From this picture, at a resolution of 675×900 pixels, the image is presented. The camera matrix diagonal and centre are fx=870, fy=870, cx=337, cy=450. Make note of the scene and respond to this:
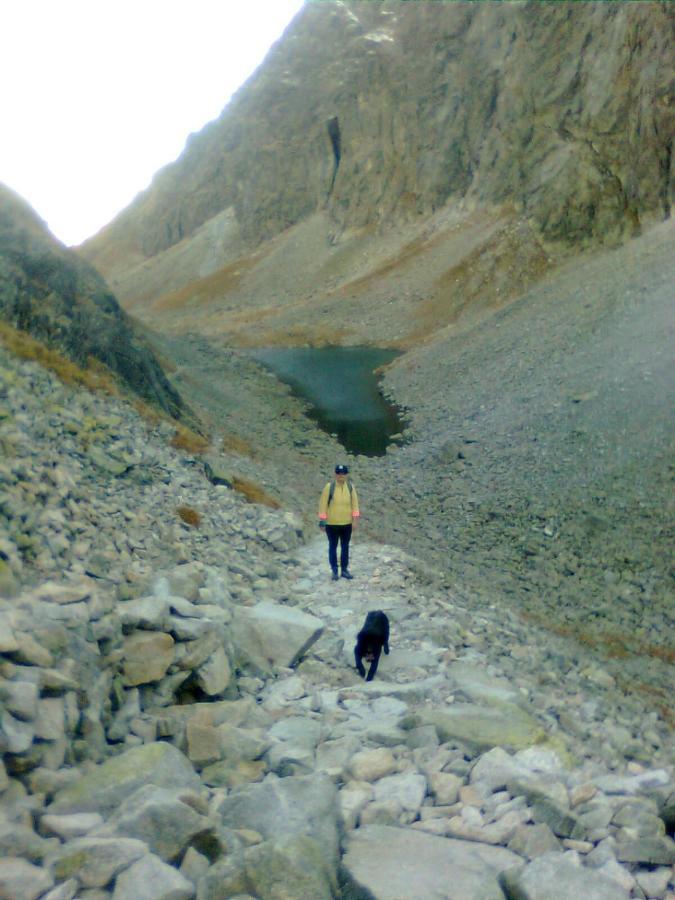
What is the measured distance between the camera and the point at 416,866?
4801 mm

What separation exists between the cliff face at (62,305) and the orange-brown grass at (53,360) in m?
1.11

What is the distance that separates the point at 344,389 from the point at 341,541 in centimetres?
3045

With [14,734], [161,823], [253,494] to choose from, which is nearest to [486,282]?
[253,494]

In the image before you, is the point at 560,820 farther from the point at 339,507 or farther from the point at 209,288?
the point at 209,288

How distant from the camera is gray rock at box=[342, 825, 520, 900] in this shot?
4586 mm

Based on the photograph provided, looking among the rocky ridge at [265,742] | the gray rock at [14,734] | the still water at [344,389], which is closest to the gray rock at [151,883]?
the rocky ridge at [265,742]

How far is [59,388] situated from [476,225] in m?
52.6

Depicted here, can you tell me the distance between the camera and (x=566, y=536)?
60.7 ft

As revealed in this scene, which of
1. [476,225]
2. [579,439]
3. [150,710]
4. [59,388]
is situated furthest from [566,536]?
[476,225]

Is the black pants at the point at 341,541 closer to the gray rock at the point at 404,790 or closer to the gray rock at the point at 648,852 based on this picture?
the gray rock at the point at 404,790

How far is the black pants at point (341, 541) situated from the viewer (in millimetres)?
12289

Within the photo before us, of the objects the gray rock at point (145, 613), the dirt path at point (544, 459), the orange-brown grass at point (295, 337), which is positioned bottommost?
the dirt path at point (544, 459)

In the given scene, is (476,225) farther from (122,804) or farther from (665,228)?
(122,804)

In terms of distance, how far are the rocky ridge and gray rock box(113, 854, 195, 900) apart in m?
0.01
